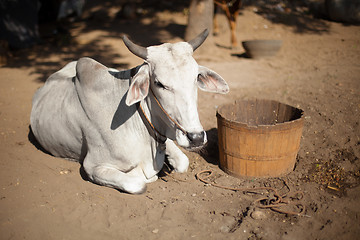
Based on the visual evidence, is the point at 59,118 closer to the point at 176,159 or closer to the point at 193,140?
the point at 176,159

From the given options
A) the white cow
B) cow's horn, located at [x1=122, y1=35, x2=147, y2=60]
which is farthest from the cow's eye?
cow's horn, located at [x1=122, y1=35, x2=147, y2=60]

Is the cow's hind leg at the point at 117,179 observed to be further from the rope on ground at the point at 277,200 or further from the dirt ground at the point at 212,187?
the rope on ground at the point at 277,200

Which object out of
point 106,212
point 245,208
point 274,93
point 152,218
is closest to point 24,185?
point 106,212

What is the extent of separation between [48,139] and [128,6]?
8774 mm

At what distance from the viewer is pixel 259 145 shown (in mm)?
3330

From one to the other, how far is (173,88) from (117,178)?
107 cm

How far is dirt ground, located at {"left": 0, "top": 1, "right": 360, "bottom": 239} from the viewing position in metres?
2.77

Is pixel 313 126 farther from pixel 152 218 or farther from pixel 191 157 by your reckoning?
pixel 152 218

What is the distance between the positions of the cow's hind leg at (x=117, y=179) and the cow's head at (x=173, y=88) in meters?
0.61

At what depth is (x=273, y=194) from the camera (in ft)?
10.6

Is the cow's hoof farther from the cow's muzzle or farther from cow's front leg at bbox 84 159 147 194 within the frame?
the cow's muzzle

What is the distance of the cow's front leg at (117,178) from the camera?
3164 millimetres

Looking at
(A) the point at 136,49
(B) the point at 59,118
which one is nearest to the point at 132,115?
(A) the point at 136,49

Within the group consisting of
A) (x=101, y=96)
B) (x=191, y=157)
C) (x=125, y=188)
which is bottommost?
(x=191, y=157)
